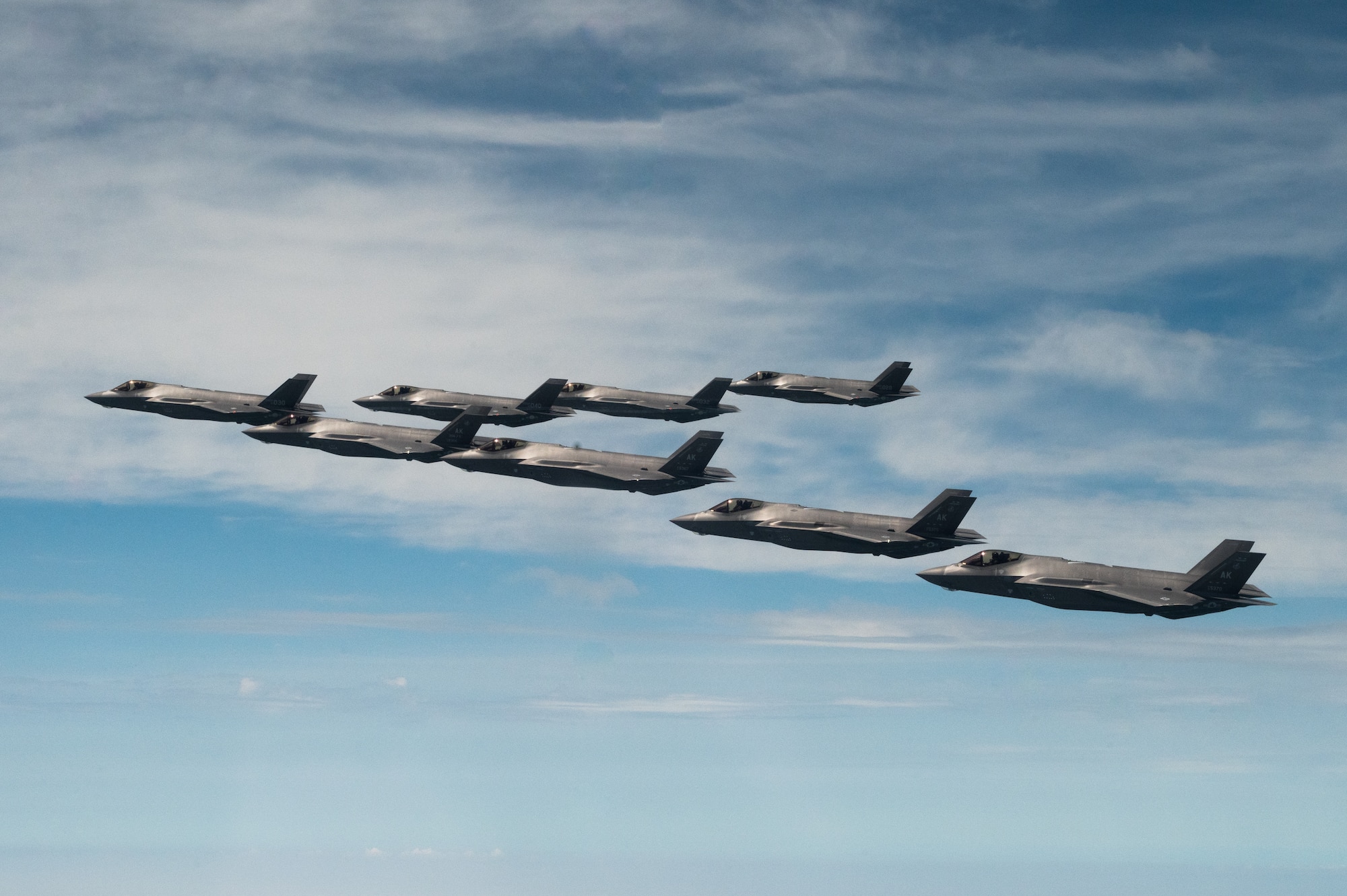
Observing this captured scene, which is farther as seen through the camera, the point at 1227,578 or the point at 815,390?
the point at 815,390

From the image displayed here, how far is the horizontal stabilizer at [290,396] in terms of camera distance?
525 ft

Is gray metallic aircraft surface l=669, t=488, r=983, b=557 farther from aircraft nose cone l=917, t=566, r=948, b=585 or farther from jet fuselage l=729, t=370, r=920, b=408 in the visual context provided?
jet fuselage l=729, t=370, r=920, b=408

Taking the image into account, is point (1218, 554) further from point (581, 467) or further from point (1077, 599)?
point (581, 467)

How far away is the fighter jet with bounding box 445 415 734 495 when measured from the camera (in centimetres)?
14112

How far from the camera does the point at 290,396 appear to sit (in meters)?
161

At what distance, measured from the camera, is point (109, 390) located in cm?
16700

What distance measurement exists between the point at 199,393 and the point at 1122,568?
110 metres

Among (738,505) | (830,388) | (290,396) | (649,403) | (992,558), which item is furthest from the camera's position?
(830,388)

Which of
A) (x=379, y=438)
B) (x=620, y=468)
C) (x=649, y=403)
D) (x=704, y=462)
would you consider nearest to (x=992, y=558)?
(x=704, y=462)

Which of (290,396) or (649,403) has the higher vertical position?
(649,403)

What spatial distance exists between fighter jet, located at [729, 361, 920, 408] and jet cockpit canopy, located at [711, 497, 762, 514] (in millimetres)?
38177

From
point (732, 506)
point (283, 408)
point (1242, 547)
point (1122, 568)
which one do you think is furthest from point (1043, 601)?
point (283, 408)


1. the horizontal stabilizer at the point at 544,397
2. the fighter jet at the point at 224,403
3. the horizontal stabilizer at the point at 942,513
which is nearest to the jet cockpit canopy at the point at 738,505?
the horizontal stabilizer at the point at 942,513

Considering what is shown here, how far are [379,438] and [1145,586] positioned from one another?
275 feet
